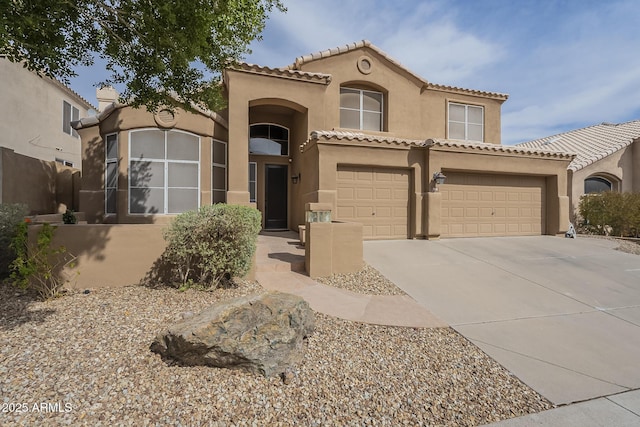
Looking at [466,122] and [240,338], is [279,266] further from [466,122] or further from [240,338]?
[466,122]

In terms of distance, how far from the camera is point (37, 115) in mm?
14711

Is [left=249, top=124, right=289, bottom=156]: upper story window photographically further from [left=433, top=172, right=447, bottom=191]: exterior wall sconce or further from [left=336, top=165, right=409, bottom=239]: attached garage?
[left=433, top=172, right=447, bottom=191]: exterior wall sconce

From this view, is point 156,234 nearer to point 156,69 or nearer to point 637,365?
point 156,69

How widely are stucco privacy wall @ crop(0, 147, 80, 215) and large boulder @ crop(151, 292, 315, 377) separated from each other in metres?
10.0

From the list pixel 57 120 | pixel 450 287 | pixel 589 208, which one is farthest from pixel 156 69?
pixel 589 208

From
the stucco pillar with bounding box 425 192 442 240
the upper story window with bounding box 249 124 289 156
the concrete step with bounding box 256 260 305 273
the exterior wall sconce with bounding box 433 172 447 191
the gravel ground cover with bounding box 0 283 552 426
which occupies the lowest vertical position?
the gravel ground cover with bounding box 0 283 552 426

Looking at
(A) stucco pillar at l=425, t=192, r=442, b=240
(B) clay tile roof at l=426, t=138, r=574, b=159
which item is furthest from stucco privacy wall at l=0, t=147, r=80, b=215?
(B) clay tile roof at l=426, t=138, r=574, b=159

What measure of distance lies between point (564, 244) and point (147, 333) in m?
12.3

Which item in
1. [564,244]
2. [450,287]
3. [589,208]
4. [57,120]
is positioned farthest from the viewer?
[57,120]

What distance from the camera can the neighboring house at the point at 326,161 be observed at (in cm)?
945

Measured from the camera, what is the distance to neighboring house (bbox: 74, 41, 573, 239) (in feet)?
31.0

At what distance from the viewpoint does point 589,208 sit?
13.2 metres

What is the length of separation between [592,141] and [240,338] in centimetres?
2446

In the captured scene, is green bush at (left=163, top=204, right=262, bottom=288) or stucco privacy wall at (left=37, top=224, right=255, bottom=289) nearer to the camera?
green bush at (left=163, top=204, right=262, bottom=288)
